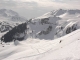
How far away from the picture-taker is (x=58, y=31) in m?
182

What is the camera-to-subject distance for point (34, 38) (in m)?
185

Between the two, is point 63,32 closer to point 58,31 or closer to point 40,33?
point 58,31

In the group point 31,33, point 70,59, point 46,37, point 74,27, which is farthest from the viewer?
point 31,33

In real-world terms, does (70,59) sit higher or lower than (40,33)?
higher

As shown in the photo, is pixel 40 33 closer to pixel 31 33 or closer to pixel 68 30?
pixel 31 33

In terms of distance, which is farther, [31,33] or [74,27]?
[31,33]

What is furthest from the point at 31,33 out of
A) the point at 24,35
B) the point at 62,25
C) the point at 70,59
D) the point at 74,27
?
the point at 70,59

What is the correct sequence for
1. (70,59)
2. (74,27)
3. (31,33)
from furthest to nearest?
(31,33), (74,27), (70,59)

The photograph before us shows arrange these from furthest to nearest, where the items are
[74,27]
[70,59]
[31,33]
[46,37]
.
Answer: [31,33]
[46,37]
[74,27]
[70,59]

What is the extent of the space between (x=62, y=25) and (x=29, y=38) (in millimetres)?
41917

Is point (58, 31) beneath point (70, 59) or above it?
beneath

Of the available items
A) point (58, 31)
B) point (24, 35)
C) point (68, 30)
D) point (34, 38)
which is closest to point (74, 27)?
point (68, 30)

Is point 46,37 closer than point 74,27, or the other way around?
point 74,27

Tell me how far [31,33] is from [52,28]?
86.2ft
